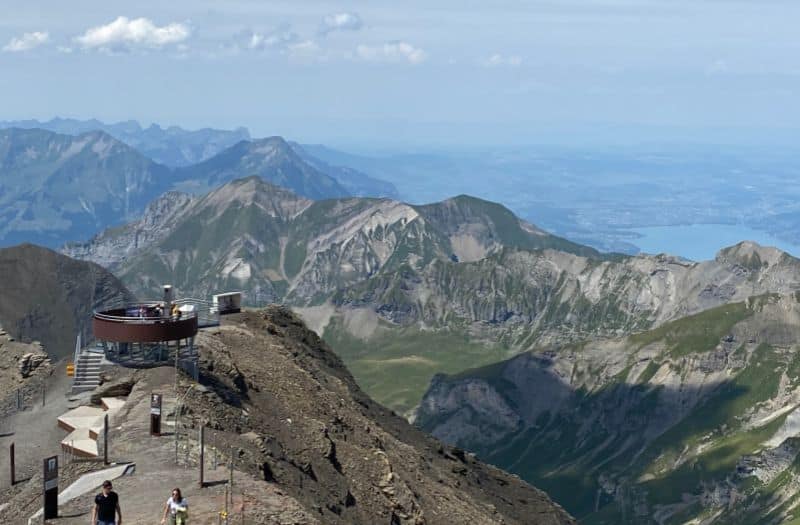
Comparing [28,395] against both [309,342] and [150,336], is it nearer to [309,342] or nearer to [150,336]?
[150,336]

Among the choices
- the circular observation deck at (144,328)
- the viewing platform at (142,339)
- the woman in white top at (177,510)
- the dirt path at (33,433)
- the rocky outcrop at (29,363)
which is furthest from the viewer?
the rocky outcrop at (29,363)

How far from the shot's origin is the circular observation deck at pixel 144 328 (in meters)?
64.1

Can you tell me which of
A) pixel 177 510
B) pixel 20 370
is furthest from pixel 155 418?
pixel 20 370

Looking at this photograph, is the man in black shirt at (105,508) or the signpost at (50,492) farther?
the signpost at (50,492)

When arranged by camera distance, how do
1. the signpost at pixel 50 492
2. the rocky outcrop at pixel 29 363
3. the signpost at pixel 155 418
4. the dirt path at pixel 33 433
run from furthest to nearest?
the rocky outcrop at pixel 29 363 < the dirt path at pixel 33 433 < the signpost at pixel 155 418 < the signpost at pixel 50 492

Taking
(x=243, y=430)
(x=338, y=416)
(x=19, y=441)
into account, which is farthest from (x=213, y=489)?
(x=338, y=416)

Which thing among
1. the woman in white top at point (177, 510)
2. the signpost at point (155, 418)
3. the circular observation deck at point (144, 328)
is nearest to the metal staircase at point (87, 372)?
the circular observation deck at point (144, 328)

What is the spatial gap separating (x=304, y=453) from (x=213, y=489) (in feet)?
68.0

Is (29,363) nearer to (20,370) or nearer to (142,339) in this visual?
(20,370)

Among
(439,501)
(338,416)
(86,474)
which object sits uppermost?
(86,474)

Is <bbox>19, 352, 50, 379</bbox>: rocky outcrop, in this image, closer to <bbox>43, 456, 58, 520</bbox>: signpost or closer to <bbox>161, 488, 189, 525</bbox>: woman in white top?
<bbox>43, 456, 58, 520</bbox>: signpost

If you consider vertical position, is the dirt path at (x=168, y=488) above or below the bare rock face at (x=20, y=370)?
above

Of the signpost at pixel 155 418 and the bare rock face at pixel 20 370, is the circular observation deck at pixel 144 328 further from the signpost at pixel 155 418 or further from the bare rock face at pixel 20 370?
the bare rock face at pixel 20 370

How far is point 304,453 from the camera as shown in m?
66.1
